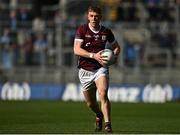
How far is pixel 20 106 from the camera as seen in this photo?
2594 centimetres

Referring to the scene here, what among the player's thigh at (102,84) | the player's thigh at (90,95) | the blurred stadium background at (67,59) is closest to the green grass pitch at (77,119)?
the player's thigh at (90,95)

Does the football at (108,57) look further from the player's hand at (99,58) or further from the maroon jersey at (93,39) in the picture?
the maroon jersey at (93,39)

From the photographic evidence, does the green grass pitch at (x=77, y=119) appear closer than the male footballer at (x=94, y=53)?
No

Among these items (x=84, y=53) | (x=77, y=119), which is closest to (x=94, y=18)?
(x=84, y=53)

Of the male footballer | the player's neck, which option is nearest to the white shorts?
the male footballer

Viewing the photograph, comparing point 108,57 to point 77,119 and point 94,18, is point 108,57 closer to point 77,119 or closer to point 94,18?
point 94,18

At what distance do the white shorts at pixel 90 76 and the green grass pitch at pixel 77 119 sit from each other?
898 mm

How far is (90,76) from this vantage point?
14.8 m

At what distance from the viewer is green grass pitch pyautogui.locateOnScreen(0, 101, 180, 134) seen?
50.3 feet

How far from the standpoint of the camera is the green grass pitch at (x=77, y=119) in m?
15.3

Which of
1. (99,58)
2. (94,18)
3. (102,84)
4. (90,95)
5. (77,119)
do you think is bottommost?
(77,119)

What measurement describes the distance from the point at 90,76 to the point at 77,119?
518cm

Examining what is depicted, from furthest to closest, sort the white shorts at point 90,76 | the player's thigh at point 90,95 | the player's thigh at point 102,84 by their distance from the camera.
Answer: the player's thigh at point 90,95 < the white shorts at point 90,76 < the player's thigh at point 102,84

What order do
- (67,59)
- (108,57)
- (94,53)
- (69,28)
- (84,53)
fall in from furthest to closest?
(69,28), (67,59), (94,53), (84,53), (108,57)
